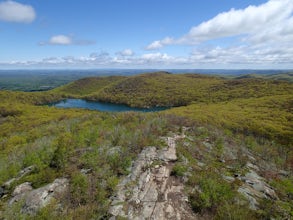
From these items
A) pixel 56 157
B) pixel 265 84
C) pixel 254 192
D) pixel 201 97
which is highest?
pixel 56 157

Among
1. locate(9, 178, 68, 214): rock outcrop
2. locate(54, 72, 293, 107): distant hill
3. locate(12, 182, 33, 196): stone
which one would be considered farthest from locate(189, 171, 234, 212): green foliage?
locate(54, 72, 293, 107): distant hill

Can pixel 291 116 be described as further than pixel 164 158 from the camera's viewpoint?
Yes

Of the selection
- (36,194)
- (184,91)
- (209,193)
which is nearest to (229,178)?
(209,193)

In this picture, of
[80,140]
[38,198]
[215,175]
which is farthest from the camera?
[80,140]

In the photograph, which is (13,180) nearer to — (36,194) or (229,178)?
(36,194)

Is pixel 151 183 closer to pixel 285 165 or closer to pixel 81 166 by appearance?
pixel 81 166

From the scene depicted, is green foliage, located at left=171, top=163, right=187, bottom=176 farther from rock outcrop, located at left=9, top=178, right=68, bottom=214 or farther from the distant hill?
the distant hill

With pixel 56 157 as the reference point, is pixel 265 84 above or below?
below

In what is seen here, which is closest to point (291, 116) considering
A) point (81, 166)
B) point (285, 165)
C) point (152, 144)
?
point (285, 165)

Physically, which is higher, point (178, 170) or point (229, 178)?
point (178, 170)
